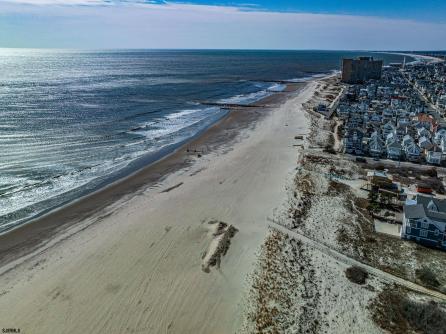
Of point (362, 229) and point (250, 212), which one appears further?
point (250, 212)

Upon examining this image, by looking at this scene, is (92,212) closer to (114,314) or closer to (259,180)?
(114,314)

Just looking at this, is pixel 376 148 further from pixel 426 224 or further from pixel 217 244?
pixel 217 244

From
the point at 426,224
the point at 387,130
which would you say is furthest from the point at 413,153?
the point at 426,224

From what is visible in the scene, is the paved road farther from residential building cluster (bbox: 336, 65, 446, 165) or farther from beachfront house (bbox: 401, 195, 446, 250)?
residential building cluster (bbox: 336, 65, 446, 165)

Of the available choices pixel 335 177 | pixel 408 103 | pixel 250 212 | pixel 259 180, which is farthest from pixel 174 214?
pixel 408 103

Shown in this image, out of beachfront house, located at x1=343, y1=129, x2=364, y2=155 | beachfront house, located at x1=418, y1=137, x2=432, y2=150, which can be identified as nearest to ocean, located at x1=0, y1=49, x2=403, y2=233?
beachfront house, located at x1=343, y1=129, x2=364, y2=155

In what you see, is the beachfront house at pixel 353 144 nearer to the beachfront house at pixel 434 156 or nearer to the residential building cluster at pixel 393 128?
the residential building cluster at pixel 393 128
